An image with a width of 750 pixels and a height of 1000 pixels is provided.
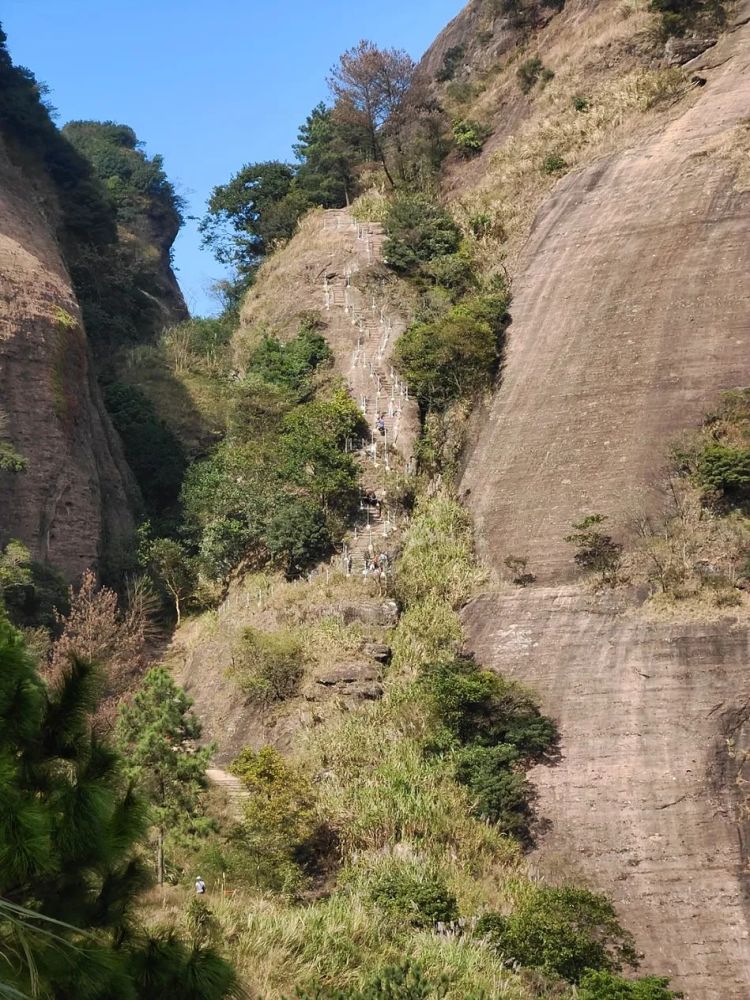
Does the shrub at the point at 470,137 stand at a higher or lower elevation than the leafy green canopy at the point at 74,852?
higher

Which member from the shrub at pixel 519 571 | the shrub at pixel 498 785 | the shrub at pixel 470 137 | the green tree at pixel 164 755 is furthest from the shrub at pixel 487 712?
the shrub at pixel 470 137

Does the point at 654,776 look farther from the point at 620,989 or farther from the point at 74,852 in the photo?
the point at 74,852

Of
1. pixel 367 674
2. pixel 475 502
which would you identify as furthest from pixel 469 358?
pixel 367 674

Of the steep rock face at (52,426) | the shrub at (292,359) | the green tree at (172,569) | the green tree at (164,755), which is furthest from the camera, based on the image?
the shrub at (292,359)

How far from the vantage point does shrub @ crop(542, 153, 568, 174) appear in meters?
31.3

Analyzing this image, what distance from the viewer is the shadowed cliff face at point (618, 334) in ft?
73.0

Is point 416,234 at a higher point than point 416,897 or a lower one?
higher

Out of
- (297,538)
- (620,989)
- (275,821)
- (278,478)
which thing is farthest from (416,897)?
(278,478)

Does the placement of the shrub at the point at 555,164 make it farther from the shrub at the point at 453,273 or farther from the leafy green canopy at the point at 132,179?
the leafy green canopy at the point at 132,179

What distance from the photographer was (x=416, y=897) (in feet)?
47.6

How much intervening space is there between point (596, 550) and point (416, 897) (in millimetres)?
8239

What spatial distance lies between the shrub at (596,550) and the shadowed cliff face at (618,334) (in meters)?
0.35

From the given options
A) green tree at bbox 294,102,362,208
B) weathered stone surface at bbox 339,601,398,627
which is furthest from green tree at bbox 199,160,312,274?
weathered stone surface at bbox 339,601,398,627

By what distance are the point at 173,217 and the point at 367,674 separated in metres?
39.1
